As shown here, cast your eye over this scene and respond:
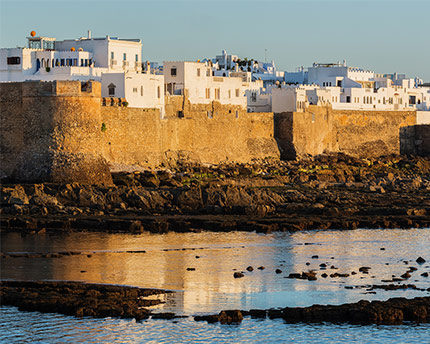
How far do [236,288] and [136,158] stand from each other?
22.4m

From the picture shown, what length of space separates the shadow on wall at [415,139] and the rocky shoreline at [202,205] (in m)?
28.3

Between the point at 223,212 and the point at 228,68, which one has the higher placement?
the point at 228,68

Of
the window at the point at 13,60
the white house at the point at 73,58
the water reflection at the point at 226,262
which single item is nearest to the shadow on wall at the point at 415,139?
the white house at the point at 73,58

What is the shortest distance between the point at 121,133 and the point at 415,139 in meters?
33.4

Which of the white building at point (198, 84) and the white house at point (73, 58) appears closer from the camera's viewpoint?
the white building at point (198, 84)

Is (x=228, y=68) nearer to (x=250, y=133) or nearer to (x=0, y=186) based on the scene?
(x=250, y=133)

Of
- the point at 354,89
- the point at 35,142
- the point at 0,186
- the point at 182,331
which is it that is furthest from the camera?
A: the point at 354,89

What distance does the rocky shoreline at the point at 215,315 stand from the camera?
1878cm

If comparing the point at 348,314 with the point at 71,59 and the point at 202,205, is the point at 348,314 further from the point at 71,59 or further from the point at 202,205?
the point at 71,59

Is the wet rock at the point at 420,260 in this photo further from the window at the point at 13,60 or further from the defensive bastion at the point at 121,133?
the window at the point at 13,60

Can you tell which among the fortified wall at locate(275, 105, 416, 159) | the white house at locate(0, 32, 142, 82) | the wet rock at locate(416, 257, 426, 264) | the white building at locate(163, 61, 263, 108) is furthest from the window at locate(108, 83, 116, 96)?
the wet rock at locate(416, 257, 426, 264)

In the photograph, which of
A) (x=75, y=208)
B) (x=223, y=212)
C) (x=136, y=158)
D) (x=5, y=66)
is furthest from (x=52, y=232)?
(x=5, y=66)

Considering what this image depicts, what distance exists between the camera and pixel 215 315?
18969 millimetres

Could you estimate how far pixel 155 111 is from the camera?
45781 millimetres
